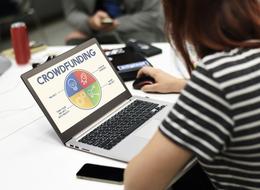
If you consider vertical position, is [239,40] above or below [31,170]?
above

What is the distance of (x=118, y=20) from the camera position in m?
2.55

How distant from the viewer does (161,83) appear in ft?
5.04

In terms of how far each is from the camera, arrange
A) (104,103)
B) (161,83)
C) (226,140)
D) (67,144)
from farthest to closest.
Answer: (161,83) < (104,103) < (67,144) < (226,140)

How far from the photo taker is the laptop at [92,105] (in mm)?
1218

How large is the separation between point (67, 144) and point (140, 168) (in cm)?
40

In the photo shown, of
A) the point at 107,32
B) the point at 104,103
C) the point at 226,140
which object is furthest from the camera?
the point at 107,32

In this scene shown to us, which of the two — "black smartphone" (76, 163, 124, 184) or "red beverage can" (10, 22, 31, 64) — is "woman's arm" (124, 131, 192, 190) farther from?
"red beverage can" (10, 22, 31, 64)

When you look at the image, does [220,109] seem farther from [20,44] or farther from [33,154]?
[20,44]

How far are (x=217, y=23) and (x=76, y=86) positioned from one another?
62 cm

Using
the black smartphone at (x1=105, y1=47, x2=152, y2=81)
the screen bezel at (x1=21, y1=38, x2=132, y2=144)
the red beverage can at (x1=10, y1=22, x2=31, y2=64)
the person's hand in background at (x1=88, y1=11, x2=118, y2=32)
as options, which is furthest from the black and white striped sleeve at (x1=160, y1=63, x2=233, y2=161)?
the person's hand in background at (x1=88, y1=11, x2=118, y2=32)

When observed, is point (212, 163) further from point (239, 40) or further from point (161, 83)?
point (161, 83)

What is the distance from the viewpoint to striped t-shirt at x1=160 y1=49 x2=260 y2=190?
0.79 meters

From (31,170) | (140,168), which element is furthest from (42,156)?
(140,168)

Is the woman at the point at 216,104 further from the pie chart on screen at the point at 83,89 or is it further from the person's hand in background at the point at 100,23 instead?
the person's hand in background at the point at 100,23
